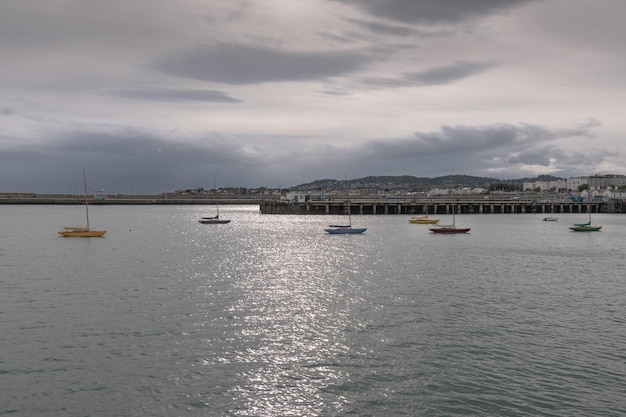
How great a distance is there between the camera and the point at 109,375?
18641 millimetres

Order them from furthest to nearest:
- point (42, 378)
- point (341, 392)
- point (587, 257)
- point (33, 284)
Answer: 1. point (587, 257)
2. point (33, 284)
3. point (42, 378)
4. point (341, 392)

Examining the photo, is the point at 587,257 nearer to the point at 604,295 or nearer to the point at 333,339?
the point at 604,295

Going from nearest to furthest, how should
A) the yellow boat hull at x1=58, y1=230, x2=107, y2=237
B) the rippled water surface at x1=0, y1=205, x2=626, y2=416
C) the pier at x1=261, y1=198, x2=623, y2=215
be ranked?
the rippled water surface at x1=0, y1=205, x2=626, y2=416
the yellow boat hull at x1=58, y1=230, x2=107, y2=237
the pier at x1=261, y1=198, x2=623, y2=215

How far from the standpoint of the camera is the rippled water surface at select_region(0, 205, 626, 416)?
16578 millimetres

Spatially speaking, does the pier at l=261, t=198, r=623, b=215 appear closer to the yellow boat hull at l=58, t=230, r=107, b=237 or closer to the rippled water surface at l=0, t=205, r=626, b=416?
the yellow boat hull at l=58, t=230, r=107, b=237

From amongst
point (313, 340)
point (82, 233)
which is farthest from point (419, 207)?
point (313, 340)

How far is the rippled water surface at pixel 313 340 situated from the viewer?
1658 centimetres

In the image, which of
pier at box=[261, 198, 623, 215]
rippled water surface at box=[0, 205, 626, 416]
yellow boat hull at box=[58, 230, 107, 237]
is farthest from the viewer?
pier at box=[261, 198, 623, 215]

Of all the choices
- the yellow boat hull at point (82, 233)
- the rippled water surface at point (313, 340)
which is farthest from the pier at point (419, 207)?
the rippled water surface at point (313, 340)

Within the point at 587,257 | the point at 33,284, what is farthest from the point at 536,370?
the point at 587,257

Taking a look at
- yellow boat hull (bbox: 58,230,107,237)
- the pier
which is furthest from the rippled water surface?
the pier

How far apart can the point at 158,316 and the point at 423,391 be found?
15.3 meters

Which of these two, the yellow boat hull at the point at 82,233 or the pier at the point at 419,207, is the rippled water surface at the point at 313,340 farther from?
the pier at the point at 419,207

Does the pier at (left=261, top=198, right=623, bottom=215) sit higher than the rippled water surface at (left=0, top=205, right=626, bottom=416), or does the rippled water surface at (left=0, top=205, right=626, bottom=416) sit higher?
the pier at (left=261, top=198, right=623, bottom=215)
